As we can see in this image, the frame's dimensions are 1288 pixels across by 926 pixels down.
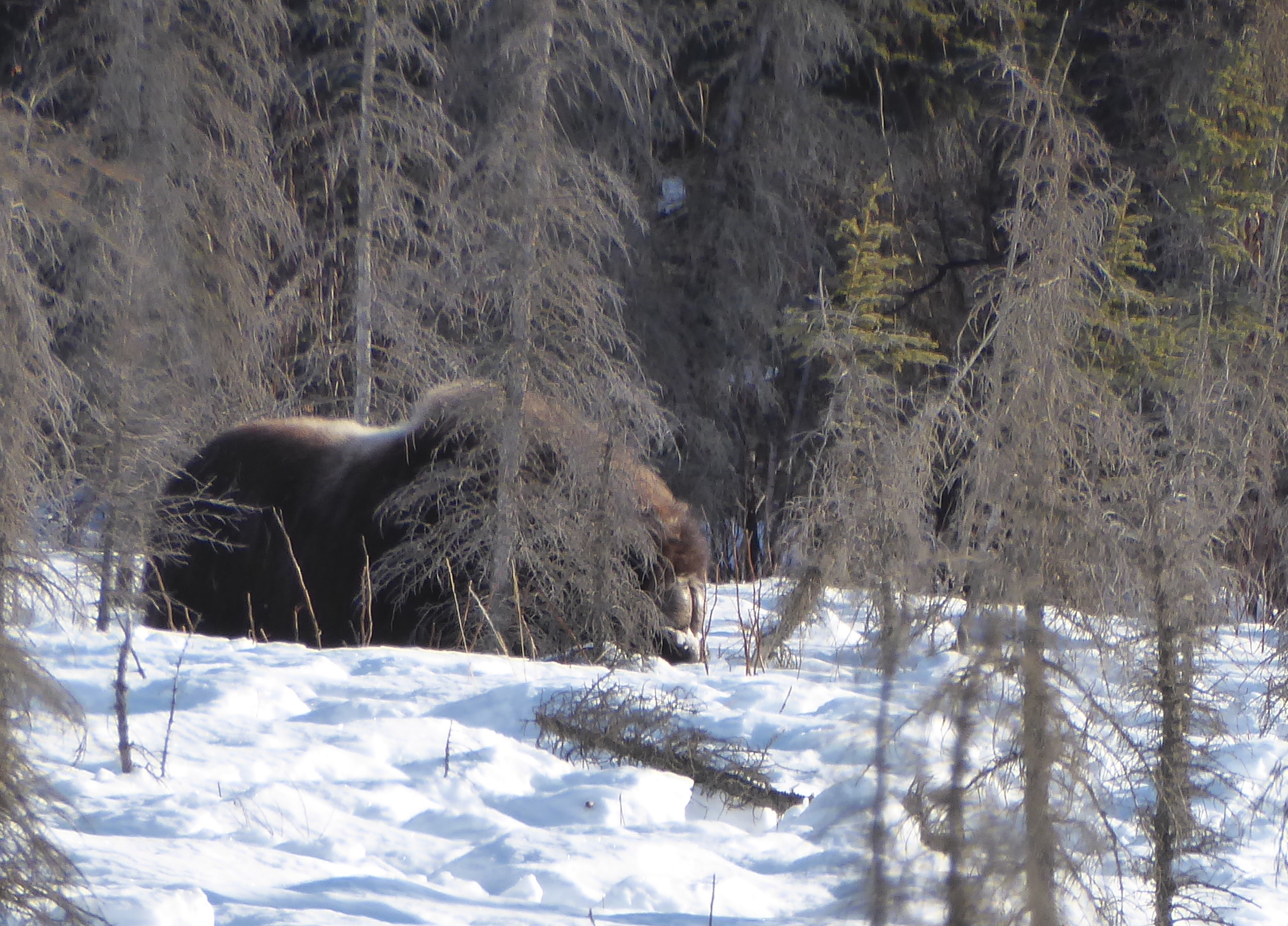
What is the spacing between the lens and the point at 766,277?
16016mm

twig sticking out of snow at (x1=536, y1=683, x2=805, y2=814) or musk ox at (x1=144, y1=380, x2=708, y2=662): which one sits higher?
musk ox at (x1=144, y1=380, x2=708, y2=662)

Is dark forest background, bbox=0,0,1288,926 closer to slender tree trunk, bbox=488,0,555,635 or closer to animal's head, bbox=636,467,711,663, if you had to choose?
slender tree trunk, bbox=488,0,555,635

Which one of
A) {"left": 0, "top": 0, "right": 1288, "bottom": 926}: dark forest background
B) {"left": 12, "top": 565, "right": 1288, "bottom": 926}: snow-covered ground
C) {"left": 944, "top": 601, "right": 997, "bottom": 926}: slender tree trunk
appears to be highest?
{"left": 0, "top": 0, "right": 1288, "bottom": 926}: dark forest background

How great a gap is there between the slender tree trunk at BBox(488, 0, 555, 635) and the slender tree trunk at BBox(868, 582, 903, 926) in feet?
16.7

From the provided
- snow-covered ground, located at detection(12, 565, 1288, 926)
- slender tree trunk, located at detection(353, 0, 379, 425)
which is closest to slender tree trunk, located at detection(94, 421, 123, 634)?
snow-covered ground, located at detection(12, 565, 1288, 926)

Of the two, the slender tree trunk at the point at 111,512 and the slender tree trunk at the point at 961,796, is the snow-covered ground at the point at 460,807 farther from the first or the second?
the slender tree trunk at the point at 111,512

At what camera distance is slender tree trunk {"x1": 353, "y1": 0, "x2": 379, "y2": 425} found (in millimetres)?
13438

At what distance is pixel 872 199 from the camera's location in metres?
12.9

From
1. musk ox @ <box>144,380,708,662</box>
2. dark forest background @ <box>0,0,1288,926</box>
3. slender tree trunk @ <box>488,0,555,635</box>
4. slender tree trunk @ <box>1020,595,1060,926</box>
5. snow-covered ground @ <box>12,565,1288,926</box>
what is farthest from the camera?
slender tree trunk @ <box>488,0,555,635</box>

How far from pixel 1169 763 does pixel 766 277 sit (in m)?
13.0

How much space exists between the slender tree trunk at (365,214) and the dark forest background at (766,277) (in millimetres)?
51

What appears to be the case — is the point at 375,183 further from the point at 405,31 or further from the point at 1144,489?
the point at 1144,489

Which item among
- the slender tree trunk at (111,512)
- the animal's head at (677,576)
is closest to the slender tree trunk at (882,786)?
the slender tree trunk at (111,512)

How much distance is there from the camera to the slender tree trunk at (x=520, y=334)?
25.3ft
